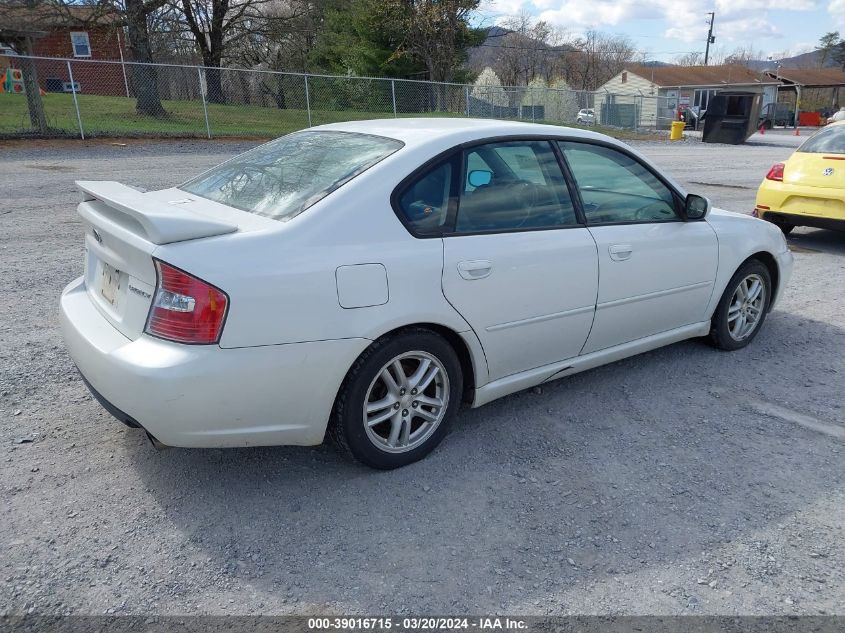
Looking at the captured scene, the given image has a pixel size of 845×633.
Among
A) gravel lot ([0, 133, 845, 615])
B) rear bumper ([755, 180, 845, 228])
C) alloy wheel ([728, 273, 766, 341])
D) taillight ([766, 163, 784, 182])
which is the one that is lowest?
gravel lot ([0, 133, 845, 615])

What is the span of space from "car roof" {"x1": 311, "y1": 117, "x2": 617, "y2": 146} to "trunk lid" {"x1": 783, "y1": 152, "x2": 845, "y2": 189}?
15.9 ft

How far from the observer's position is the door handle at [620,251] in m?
3.72

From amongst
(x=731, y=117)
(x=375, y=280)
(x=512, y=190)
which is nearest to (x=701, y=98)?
(x=731, y=117)

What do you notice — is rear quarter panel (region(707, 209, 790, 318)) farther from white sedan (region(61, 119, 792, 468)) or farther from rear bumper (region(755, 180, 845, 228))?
rear bumper (region(755, 180, 845, 228))

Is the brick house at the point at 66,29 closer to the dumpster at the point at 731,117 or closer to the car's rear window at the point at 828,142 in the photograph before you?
the car's rear window at the point at 828,142

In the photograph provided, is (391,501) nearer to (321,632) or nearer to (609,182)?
(321,632)

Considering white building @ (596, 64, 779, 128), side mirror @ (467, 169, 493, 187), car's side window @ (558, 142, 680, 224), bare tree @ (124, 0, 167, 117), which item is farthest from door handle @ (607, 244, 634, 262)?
white building @ (596, 64, 779, 128)

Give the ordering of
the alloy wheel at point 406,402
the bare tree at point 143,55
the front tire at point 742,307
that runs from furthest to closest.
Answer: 1. the bare tree at point 143,55
2. the front tire at point 742,307
3. the alloy wheel at point 406,402

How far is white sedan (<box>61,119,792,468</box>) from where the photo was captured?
2615 mm

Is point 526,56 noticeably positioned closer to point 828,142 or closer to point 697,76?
point 697,76

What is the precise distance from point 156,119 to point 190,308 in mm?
19409

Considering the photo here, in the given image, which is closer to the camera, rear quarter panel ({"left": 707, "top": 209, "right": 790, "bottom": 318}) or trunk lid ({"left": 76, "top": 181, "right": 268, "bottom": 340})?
trunk lid ({"left": 76, "top": 181, "right": 268, "bottom": 340})

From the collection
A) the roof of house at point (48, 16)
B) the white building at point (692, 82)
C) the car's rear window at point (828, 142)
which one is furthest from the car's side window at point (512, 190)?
the white building at point (692, 82)

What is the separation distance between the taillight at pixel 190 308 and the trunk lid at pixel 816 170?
7347 millimetres
